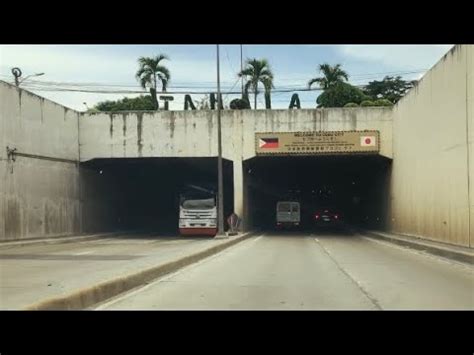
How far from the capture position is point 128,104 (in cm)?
8675

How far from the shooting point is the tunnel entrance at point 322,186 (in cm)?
4919

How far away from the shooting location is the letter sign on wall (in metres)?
44.0

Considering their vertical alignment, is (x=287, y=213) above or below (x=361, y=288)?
above

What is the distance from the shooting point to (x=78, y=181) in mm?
44094

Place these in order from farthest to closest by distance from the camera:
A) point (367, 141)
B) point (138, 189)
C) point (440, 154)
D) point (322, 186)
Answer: point (322, 186) < point (138, 189) < point (367, 141) < point (440, 154)

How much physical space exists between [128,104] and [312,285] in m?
73.0

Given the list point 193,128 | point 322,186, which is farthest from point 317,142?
point 322,186

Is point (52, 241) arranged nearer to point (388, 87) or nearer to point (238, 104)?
point (238, 104)

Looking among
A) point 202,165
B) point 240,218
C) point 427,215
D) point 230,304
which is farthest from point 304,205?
point 230,304

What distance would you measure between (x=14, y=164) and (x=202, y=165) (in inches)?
825

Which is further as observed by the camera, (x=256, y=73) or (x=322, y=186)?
(x=322, y=186)

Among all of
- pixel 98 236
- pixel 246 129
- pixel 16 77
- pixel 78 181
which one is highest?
pixel 16 77
